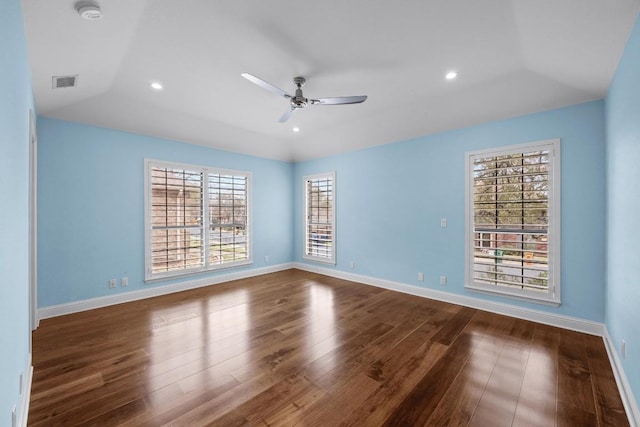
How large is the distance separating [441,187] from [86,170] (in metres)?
5.11

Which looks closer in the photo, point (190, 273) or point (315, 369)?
point (315, 369)

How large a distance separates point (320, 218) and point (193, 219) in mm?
2559

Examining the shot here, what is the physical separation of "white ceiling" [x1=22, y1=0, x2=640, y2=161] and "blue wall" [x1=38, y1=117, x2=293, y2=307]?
1.06 feet

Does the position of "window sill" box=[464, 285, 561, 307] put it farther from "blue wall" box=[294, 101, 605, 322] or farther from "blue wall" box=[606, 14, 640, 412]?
"blue wall" box=[606, 14, 640, 412]

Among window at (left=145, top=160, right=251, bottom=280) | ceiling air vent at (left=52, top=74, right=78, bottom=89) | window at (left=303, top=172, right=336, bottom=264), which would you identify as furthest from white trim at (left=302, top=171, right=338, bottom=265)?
ceiling air vent at (left=52, top=74, right=78, bottom=89)

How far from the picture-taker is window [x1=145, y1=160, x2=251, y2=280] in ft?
14.7

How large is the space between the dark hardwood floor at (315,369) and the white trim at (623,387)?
6 centimetres

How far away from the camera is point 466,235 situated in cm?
393

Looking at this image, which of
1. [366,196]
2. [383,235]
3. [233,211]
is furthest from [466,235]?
[233,211]

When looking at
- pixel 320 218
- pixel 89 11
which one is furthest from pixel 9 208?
pixel 320 218

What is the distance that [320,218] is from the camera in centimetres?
609

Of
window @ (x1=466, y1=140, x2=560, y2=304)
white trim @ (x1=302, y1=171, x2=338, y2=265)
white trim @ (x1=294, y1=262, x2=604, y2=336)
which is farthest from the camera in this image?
white trim @ (x1=302, y1=171, x2=338, y2=265)

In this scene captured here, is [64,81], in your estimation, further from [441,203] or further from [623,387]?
[623,387]

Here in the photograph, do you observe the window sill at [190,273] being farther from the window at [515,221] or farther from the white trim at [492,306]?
the window at [515,221]
